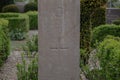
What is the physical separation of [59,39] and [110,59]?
1.03 meters

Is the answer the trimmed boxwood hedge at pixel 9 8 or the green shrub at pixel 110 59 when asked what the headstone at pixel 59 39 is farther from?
the trimmed boxwood hedge at pixel 9 8

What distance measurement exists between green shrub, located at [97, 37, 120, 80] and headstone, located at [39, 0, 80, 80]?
593 millimetres

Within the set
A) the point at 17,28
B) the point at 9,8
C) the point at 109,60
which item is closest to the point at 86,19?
the point at 109,60

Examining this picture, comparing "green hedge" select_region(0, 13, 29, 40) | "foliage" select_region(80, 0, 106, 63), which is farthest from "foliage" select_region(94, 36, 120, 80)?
"green hedge" select_region(0, 13, 29, 40)

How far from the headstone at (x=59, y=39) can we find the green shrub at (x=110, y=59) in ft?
1.94

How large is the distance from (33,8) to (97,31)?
18.4 meters

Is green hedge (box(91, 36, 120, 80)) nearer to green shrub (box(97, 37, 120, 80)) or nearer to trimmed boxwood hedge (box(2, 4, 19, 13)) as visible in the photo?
green shrub (box(97, 37, 120, 80))

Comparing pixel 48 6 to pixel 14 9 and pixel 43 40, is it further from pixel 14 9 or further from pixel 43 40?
pixel 14 9

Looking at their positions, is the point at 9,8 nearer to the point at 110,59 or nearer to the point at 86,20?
the point at 86,20

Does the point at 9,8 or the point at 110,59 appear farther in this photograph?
the point at 9,8

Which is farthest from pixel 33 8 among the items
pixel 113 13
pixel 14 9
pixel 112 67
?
pixel 112 67

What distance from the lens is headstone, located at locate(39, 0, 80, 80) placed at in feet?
16.5

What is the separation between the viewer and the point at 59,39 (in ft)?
16.7

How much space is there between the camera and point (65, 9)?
16.5ft
